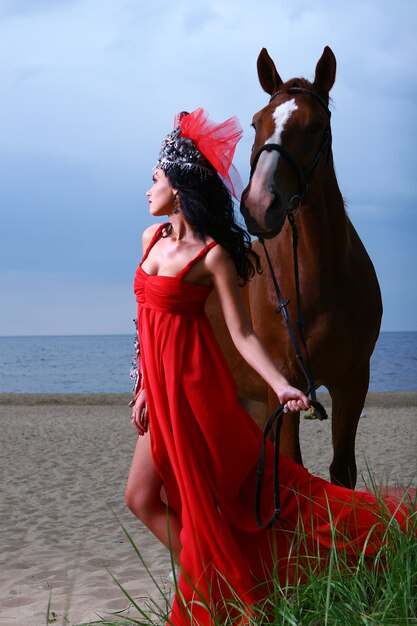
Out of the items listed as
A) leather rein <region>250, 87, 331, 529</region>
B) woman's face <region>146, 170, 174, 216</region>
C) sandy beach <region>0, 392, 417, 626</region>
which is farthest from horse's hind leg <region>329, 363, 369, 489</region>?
woman's face <region>146, 170, 174, 216</region>

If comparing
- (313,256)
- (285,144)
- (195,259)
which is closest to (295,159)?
(285,144)

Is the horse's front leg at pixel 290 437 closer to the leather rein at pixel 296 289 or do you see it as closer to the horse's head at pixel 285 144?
the leather rein at pixel 296 289

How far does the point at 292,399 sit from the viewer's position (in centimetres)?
253

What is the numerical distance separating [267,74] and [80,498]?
450 centimetres

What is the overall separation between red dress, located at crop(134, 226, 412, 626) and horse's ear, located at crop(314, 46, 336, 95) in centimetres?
128

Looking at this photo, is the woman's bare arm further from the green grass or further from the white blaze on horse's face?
the green grass

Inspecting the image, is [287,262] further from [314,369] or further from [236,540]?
[236,540]

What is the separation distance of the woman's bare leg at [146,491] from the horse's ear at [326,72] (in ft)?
5.93

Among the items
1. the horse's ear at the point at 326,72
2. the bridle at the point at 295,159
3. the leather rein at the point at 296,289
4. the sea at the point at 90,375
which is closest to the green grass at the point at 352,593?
the leather rein at the point at 296,289

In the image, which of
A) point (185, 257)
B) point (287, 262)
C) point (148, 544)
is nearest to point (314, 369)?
point (287, 262)

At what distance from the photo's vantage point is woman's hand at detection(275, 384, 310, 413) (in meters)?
2.49

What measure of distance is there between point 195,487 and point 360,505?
644 millimetres

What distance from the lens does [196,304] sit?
2771mm

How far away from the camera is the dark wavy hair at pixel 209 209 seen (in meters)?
2.79
